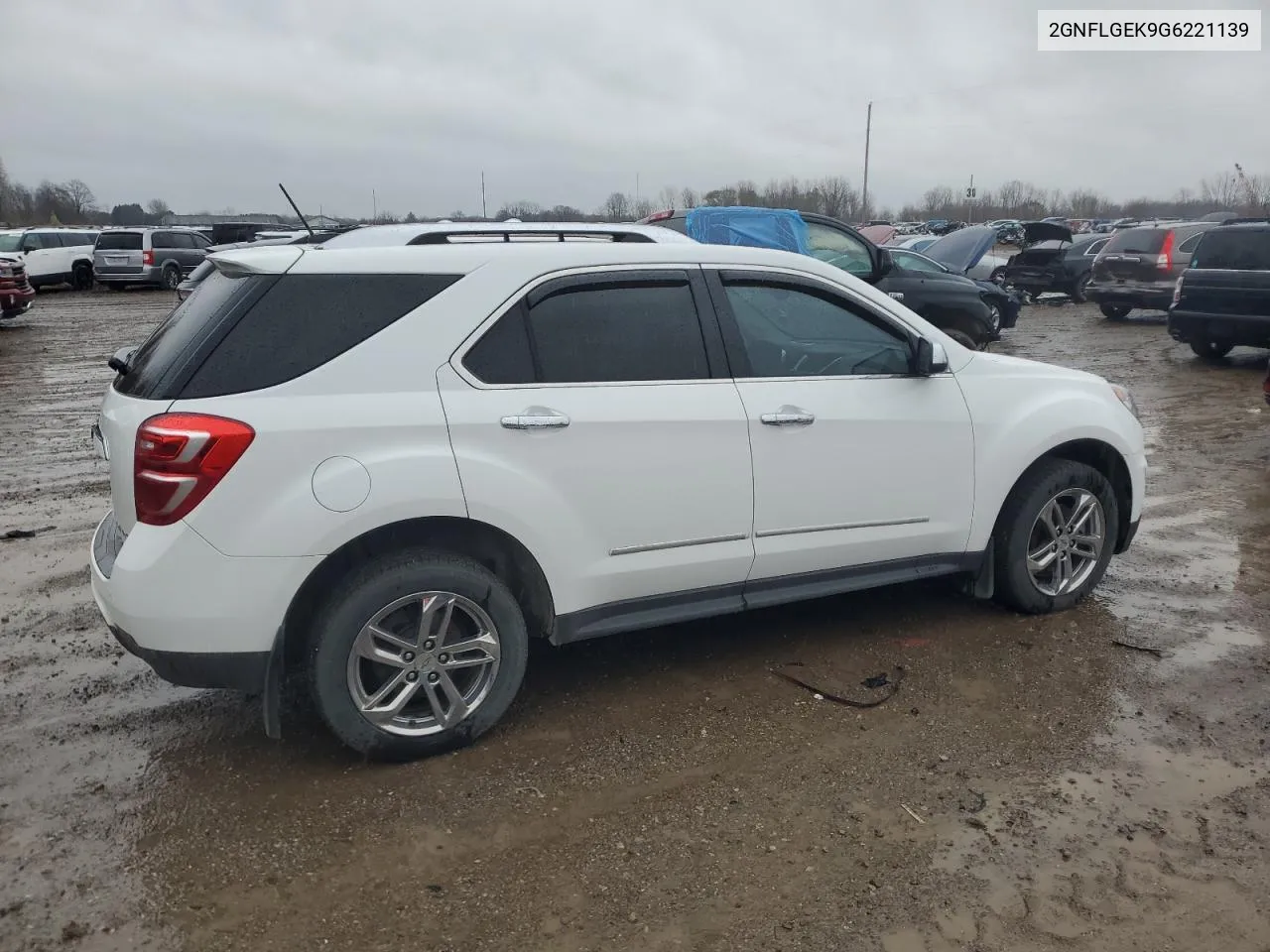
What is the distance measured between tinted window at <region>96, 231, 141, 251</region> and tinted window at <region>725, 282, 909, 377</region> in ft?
90.3

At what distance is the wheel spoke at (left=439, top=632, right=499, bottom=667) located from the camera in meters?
3.55

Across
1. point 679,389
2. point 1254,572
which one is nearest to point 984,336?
point 1254,572

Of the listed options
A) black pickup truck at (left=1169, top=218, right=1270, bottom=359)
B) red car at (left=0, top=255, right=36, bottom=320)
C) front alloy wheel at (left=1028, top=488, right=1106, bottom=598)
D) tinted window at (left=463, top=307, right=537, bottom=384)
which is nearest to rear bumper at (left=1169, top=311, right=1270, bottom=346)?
black pickup truck at (left=1169, top=218, right=1270, bottom=359)

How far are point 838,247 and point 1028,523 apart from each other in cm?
666

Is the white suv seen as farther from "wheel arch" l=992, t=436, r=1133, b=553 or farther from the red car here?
the red car

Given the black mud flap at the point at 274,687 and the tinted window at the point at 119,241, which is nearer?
the black mud flap at the point at 274,687

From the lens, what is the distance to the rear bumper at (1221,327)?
40.1ft

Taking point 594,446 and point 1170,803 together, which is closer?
point 1170,803

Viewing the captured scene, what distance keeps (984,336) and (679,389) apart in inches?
385

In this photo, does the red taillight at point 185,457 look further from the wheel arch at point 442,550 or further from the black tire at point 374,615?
the black tire at point 374,615

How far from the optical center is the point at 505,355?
361 cm

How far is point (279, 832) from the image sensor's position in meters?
3.18

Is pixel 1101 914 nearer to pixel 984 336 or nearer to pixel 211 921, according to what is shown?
pixel 211 921

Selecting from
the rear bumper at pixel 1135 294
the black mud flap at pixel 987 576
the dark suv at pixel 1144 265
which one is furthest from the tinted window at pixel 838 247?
the rear bumper at pixel 1135 294
